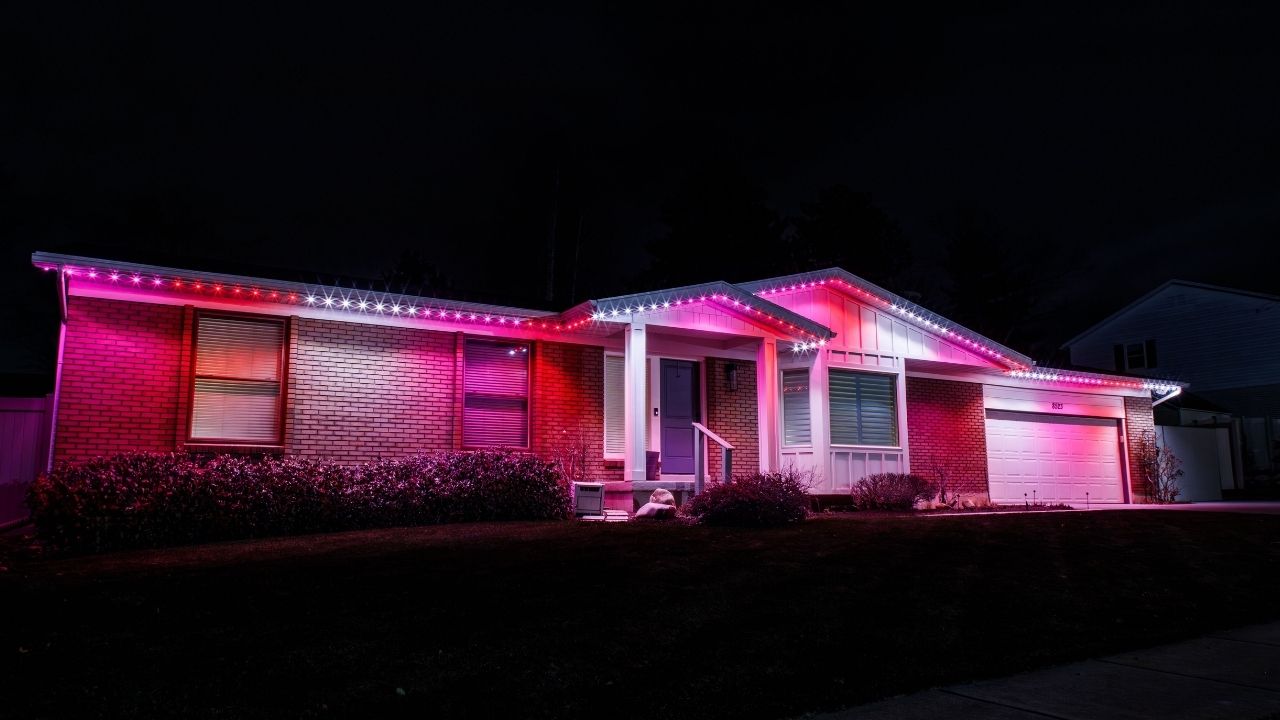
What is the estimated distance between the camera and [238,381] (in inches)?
439

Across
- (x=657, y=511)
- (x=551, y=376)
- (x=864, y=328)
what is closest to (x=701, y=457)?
(x=657, y=511)

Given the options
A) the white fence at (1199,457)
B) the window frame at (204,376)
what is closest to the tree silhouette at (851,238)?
the white fence at (1199,457)

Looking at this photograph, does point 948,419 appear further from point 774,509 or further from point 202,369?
point 202,369

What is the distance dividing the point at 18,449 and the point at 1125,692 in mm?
15350

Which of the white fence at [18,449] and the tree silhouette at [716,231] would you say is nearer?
the white fence at [18,449]

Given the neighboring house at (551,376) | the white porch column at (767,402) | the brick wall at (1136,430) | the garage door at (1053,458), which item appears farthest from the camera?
the brick wall at (1136,430)

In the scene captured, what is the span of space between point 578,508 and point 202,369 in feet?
17.6

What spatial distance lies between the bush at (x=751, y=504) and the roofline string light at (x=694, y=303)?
2965 mm

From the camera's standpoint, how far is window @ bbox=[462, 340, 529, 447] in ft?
41.8

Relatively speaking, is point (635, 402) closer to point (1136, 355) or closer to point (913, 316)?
point (913, 316)

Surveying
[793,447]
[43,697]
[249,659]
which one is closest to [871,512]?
[793,447]

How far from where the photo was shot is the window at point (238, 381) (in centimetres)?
1094

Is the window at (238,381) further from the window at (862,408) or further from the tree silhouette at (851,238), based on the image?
the tree silhouette at (851,238)

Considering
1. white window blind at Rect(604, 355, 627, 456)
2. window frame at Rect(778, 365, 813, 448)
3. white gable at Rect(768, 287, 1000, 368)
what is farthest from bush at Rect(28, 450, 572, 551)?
white gable at Rect(768, 287, 1000, 368)
